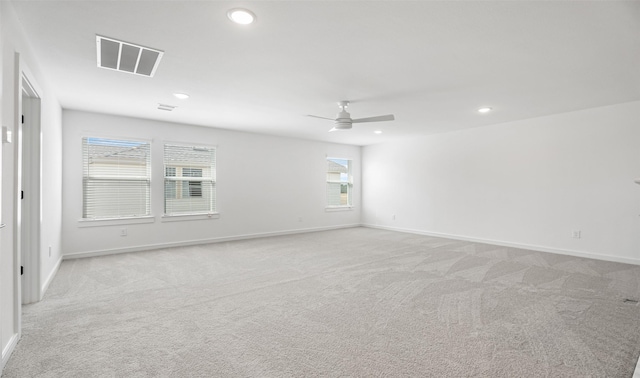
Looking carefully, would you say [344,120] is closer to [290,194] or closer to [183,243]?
[290,194]

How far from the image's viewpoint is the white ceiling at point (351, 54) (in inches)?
84.3

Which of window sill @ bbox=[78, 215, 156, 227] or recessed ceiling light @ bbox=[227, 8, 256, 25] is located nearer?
recessed ceiling light @ bbox=[227, 8, 256, 25]

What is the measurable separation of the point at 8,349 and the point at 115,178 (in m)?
3.73

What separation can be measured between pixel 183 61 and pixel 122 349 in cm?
252

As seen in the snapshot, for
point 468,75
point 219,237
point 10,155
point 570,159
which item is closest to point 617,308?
point 468,75

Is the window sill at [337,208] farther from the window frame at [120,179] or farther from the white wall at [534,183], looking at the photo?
the window frame at [120,179]

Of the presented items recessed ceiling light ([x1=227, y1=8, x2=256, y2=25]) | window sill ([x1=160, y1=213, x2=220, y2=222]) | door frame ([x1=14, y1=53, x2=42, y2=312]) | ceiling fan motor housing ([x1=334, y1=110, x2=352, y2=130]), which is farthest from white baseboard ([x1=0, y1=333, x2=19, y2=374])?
ceiling fan motor housing ([x1=334, y1=110, x2=352, y2=130])

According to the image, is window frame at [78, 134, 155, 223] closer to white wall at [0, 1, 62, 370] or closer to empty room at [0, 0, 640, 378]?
empty room at [0, 0, 640, 378]

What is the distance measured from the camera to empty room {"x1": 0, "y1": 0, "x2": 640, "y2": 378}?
211 centimetres

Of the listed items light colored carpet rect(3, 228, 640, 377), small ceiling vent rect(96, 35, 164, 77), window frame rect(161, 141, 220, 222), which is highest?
small ceiling vent rect(96, 35, 164, 77)

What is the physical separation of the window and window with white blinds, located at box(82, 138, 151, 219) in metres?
4.36

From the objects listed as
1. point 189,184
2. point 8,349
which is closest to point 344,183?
point 189,184

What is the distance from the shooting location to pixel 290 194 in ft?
24.2

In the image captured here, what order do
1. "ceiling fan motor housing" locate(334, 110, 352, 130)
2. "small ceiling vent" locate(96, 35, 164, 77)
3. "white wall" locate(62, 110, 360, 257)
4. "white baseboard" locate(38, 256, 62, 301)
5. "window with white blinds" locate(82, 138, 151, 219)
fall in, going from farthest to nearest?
"window with white blinds" locate(82, 138, 151, 219), "white wall" locate(62, 110, 360, 257), "ceiling fan motor housing" locate(334, 110, 352, 130), "white baseboard" locate(38, 256, 62, 301), "small ceiling vent" locate(96, 35, 164, 77)
